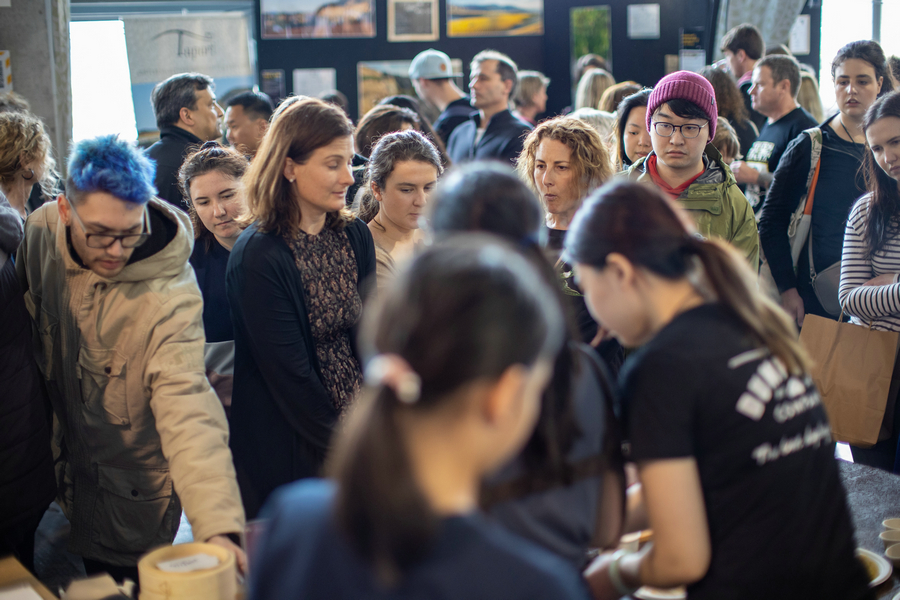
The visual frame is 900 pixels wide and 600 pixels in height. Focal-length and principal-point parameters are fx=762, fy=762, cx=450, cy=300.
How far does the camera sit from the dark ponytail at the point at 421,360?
632mm

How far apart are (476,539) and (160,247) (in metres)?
1.21

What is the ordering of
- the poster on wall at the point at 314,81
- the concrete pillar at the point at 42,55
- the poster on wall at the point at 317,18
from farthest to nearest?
the poster on wall at the point at 314,81
the poster on wall at the point at 317,18
the concrete pillar at the point at 42,55

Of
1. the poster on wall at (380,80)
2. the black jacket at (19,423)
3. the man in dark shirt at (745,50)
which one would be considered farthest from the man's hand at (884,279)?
the poster on wall at (380,80)

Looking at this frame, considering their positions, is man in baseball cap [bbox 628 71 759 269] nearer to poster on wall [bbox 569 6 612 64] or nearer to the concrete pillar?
the concrete pillar

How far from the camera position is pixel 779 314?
3.68 ft

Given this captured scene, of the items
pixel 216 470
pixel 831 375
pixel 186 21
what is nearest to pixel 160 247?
pixel 216 470

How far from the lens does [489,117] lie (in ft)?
14.5

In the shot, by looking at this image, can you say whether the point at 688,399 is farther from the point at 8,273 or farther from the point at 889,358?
the point at 889,358

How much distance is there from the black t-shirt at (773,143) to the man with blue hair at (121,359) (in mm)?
2937

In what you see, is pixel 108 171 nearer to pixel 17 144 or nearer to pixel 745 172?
pixel 17 144

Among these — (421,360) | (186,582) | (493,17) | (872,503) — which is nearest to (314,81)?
(493,17)

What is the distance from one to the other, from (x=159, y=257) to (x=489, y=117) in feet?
10.2

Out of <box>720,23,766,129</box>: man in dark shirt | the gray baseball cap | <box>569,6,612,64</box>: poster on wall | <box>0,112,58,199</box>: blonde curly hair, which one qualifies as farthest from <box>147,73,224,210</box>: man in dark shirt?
<box>569,6,612,64</box>: poster on wall

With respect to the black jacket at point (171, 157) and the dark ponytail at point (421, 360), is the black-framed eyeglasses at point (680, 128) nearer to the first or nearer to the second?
the black jacket at point (171, 157)
